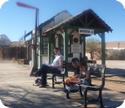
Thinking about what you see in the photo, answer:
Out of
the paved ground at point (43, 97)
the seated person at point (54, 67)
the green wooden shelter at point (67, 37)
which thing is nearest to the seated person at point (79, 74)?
the paved ground at point (43, 97)

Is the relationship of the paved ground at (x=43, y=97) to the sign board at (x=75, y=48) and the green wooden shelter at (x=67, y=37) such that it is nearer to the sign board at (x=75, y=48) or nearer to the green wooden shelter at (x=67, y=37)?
the green wooden shelter at (x=67, y=37)

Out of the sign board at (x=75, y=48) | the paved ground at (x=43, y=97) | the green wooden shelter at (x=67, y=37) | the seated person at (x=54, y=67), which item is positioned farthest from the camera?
the sign board at (x=75, y=48)

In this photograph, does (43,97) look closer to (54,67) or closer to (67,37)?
(54,67)

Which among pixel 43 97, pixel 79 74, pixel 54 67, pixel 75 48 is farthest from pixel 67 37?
pixel 79 74

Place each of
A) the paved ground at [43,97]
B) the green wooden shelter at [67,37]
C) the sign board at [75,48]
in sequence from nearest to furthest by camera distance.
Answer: the paved ground at [43,97], the green wooden shelter at [67,37], the sign board at [75,48]

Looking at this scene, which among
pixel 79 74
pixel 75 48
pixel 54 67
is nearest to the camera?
pixel 79 74

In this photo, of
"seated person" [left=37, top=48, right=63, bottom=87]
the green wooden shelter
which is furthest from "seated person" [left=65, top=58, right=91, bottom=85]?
the green wooden shelter

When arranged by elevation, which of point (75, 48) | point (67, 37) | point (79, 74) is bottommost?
point (79, 74)

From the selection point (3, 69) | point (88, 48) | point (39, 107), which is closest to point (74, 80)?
point (39, 107)

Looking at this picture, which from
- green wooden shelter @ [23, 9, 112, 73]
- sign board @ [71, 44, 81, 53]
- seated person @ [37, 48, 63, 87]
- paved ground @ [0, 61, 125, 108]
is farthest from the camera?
sign board @ [71, 44, 81, 53]

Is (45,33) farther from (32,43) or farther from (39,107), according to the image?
(39,107)

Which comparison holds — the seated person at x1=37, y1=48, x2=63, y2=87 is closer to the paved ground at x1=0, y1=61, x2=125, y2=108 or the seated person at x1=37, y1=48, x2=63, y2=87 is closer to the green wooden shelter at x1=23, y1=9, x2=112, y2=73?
the paved ground at x1=0, y1=61, x2=125, y2=108

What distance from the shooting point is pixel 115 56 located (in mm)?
27891

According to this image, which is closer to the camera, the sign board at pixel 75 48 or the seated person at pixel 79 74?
the seated person at pixel 79 74
